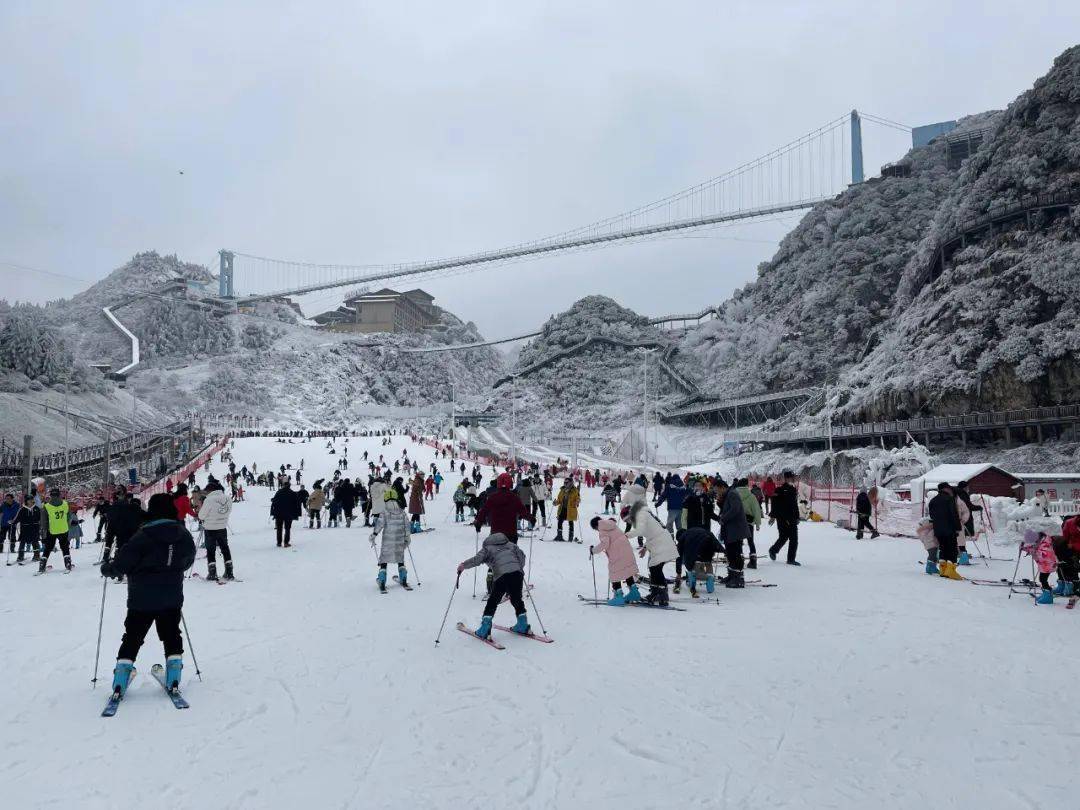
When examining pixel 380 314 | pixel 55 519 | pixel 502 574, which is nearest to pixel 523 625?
pixel 502 574

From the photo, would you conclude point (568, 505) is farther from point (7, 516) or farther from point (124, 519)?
point (7, 516)

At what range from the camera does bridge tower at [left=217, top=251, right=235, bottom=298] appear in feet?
496

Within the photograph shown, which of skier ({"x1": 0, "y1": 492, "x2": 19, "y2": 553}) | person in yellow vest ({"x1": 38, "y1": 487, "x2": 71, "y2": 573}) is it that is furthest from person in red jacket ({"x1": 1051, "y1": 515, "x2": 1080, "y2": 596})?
skier ({"x1": 0, "y1": 492, "x2": 19, "y2": 553})

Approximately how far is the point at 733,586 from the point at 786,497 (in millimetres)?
2242

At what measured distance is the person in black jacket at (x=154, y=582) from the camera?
4930 mm

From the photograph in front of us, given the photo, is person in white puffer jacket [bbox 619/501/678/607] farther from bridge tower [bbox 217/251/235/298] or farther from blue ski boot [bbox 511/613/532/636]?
bridge tower [bbox 217/251/235/298]

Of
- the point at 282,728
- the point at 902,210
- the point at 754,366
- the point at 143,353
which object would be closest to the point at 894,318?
the point at 754,366

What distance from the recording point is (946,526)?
9891 mm

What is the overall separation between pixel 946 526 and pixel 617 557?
16.1 feet

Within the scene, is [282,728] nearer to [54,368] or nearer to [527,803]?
[527,803]

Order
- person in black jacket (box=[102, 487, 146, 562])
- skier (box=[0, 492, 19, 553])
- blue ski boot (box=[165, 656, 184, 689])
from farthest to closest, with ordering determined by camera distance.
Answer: skier (box=[0, 492, 19, 553]) → person in black jacket (box=[102, 487, 146, 562]) → blue ski boot (box=[165, 656, 184, 689])

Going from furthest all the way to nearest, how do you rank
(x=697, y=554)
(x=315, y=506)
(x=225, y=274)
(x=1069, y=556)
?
(x=225, y=274) → (x=315, y=506) → (x=697, y=554) → (x=1069, y=556)

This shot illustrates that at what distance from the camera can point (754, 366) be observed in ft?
252

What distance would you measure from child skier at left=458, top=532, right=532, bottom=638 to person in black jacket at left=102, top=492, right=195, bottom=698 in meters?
2.35
